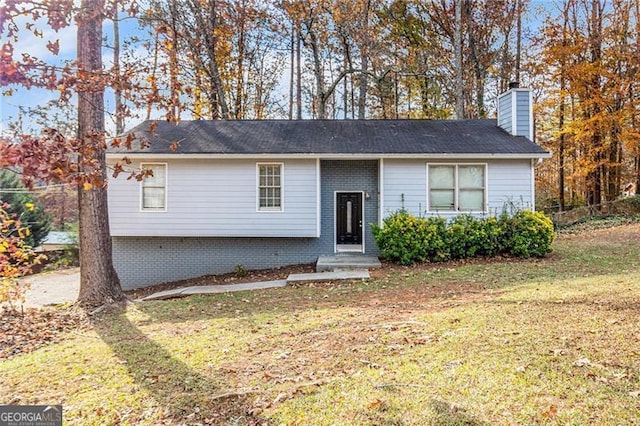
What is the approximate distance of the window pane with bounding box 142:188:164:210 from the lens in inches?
477

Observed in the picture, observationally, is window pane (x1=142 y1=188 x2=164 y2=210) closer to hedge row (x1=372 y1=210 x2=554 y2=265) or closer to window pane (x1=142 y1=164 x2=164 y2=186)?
window pane (x1=142 y1=164 x2=164 y2=186)

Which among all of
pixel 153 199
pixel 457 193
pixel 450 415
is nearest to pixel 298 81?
pixel 153 199

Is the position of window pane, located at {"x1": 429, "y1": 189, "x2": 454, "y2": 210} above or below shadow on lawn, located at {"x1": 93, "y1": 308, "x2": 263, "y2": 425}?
above

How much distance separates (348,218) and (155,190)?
598cm

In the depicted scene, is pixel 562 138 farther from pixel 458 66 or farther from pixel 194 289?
pixel 194 289

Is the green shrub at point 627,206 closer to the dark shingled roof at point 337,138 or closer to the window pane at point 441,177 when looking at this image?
the dark shingled roof at point 337,138

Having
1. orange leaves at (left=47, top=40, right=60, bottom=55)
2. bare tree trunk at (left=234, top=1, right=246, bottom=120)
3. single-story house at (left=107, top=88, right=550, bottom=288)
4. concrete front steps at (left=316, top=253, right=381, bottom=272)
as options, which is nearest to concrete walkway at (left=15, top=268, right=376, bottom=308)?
concrete front steps at (left=316, top=253, right=381, bottom=272)

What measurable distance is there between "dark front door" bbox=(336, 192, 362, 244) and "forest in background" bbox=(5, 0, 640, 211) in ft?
28.2

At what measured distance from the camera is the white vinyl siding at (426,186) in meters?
12.0

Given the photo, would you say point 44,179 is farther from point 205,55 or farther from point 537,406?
point 205,55

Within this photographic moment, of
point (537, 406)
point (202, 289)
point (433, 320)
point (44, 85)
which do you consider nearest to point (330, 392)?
point (537, 406)

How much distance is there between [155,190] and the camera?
39.8 feet

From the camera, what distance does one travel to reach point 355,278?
32.0 feet

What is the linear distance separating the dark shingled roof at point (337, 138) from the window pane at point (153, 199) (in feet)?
4.02
